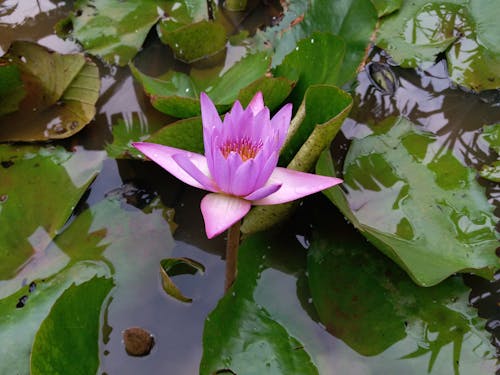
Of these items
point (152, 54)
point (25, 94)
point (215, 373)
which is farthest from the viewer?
point (152, 54)

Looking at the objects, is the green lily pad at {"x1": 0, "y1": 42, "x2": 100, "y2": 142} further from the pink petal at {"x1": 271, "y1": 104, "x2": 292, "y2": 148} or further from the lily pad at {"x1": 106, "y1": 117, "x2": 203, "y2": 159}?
the pink petal at {"x1": 271, "y1": 104, "x2": 292, "y2": 148}

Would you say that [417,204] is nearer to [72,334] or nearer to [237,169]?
[237,169]

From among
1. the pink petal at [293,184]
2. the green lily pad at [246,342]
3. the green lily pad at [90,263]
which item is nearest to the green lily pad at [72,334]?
the green lily pad at [90,263]

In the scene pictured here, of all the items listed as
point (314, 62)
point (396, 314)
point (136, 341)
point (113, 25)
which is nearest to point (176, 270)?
point (136, 341)

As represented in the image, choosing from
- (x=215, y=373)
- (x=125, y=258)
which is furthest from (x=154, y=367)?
(x=125, y=258)

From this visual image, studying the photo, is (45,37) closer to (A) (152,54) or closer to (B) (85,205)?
(A) (152,54)

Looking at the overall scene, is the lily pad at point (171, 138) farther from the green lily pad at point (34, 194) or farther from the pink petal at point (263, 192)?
the pink petal at point (263, 192)
